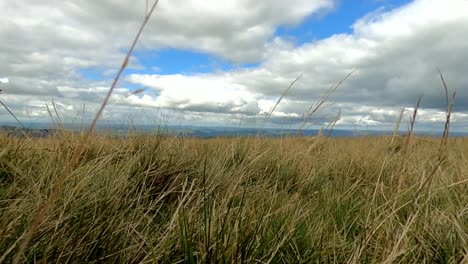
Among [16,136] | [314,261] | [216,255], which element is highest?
[16,136]

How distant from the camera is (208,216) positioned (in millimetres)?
1594

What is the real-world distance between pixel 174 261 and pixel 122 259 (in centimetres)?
23

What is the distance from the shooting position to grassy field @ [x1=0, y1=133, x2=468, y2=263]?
53.6 inches

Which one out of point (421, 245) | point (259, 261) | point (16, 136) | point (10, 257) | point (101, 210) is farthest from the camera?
point (16, 136)

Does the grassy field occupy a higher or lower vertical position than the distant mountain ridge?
lower

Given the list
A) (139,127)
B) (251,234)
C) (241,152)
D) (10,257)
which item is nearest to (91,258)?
(10,257)

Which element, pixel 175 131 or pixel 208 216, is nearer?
pixel 208 216

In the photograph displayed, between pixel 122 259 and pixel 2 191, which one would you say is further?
pixel 2 191

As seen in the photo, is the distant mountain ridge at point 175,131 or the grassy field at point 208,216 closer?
the grassy field at point 208,216

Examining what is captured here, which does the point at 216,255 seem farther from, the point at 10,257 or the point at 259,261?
the point at 10,257

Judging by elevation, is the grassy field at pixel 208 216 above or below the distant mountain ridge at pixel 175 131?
below

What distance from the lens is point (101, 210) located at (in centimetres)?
179

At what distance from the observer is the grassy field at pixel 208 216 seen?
1360 millimetres

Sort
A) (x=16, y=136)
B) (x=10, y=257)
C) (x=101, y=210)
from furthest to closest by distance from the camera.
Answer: (x=16, y=136) → (x=101, y=210) → (x=10, y=257)
